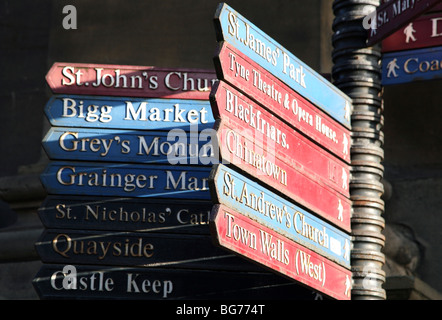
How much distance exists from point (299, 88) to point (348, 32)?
69 cm

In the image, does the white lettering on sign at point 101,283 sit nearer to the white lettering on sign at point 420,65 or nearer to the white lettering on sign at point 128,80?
the white lettering on sign at point 128,80

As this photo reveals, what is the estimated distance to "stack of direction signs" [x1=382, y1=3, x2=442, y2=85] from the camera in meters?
5.14

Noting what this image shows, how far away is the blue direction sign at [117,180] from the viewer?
466cm

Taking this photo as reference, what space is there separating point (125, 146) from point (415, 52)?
1803 mm

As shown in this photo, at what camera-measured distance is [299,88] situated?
4629 millimetres

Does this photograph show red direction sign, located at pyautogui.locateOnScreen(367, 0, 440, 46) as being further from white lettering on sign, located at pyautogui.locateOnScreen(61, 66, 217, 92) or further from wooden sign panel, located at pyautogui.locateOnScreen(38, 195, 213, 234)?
wooden sign panel, located at pyautogui.locateOnScreen(38, 195, 213, 234)

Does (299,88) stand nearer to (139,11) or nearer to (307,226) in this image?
(307,226)

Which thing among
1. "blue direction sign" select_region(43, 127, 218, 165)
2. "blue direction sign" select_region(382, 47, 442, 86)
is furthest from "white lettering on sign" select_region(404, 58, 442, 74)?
"blue direction sign" select_region(43, 127, 218, 165)

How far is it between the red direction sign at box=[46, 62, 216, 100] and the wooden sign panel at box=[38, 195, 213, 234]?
0.58 metres

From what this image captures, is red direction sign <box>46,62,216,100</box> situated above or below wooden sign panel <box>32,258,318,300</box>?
above

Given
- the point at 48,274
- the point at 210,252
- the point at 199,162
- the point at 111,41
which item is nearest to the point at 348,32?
the point at 199,162

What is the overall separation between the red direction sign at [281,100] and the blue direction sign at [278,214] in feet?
1.43
